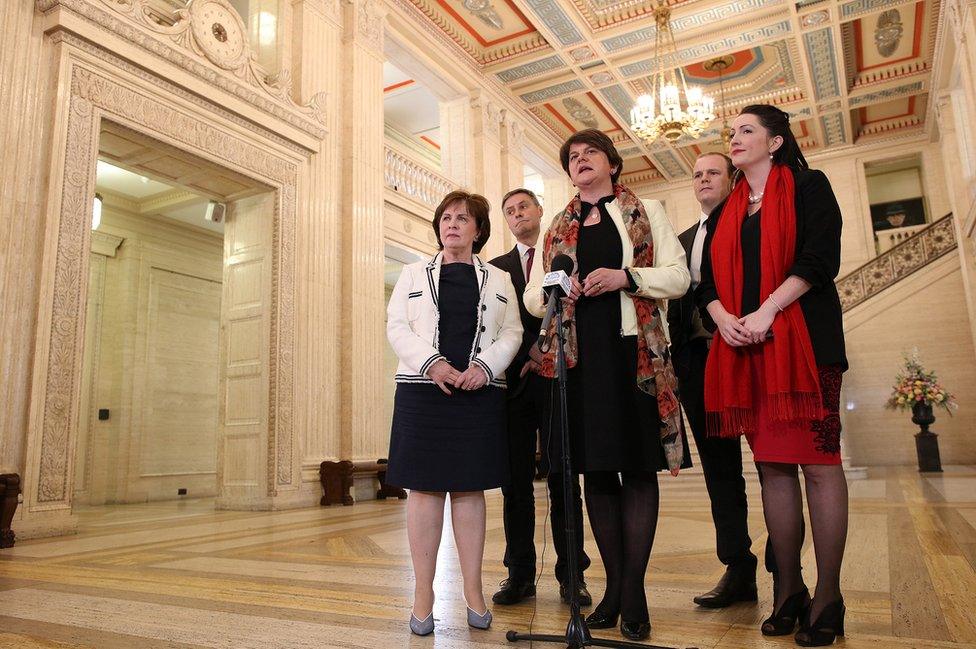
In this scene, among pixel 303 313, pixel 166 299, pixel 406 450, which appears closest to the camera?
pixel 406 450

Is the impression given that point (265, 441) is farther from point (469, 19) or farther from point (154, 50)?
point (469, 19)

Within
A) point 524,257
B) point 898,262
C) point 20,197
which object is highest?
point 898,262

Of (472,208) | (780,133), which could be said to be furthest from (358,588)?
(780,133)

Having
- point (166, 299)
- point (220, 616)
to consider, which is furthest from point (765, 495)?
point (166, 299)

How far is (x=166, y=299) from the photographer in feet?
36.5

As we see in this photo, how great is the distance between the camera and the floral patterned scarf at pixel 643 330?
2.04 meters

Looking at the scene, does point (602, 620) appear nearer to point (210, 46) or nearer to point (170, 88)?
point (170, 88)

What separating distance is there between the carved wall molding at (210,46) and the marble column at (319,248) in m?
0.31

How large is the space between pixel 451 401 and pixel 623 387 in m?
0.54

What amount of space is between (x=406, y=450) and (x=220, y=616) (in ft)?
2.87

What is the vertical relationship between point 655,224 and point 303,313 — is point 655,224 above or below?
below

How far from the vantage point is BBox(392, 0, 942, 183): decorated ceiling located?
386 inches

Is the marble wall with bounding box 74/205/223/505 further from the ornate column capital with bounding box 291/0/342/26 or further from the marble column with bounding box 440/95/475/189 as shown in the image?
the ornate column capital with bounding box 291/0/342/26

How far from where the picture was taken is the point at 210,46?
6.72 m
